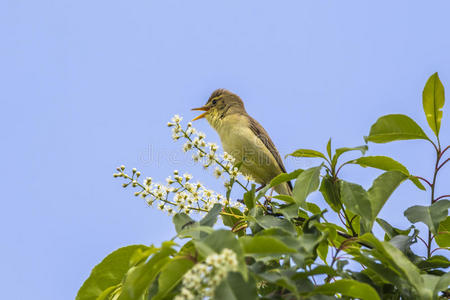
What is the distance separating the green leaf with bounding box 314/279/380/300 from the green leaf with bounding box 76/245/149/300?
83cm

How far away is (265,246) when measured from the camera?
144 cm

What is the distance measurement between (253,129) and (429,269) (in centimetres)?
393

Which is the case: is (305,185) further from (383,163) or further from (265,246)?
(265,246)

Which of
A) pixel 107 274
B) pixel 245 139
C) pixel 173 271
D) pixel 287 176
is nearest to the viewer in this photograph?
pixel 173 271

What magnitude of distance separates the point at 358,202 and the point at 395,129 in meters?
0.46

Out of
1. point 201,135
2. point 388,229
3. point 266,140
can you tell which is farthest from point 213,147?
point 266,140

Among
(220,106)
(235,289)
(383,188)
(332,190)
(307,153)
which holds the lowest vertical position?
(235,289)

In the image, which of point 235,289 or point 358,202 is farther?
point 358,202

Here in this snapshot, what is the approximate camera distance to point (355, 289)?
62.6 inches

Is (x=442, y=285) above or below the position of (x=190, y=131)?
below

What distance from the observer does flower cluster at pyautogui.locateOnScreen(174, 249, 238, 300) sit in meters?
1.29

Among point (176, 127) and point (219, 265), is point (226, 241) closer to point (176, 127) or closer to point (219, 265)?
point (219, 265)

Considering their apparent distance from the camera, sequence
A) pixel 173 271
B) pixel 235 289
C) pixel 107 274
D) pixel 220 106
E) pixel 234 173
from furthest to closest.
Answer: pixel 220 106 < pixel 234 173 < pixel 107 274 < pixel 173 271 < pixel 235 289

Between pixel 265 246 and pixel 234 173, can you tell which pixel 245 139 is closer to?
pixel 234 173
